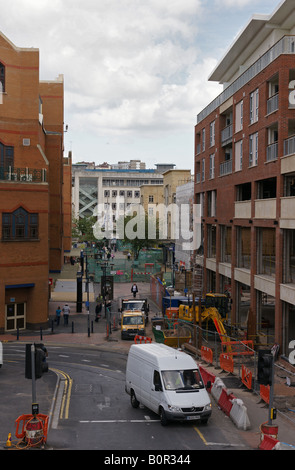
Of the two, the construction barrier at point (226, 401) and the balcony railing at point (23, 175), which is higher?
the balcony railing at point (23, 175)

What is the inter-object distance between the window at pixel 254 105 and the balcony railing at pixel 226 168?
251 inches

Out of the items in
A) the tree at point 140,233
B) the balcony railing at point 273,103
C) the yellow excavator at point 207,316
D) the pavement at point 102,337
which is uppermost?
the balcony railing at point 273,103

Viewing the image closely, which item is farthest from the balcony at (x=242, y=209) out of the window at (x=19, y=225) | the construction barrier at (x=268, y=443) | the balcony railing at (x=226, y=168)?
the construction barrier at (x=268, y=443)

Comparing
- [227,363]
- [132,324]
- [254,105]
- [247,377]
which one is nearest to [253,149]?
[254,105]

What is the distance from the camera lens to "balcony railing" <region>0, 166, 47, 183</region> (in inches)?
1570

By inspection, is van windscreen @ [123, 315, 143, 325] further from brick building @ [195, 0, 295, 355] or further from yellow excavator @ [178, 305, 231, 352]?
brick building @ [195, 0, 295, 355]

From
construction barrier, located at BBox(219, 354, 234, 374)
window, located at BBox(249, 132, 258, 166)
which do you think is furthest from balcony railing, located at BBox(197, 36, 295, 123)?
construction barrier, located at BBox(219, 354, 234, 374)

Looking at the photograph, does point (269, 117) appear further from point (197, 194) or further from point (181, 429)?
point (197, 194)

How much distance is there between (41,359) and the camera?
51.1 ft

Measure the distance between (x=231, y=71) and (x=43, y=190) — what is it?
23.3 m

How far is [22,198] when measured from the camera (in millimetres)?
39469

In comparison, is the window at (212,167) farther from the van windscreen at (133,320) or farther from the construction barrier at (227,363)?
the construction barrier at (227,363)

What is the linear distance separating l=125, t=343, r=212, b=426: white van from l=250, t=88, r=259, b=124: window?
21.4 metres

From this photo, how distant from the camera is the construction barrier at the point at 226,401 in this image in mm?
19391
